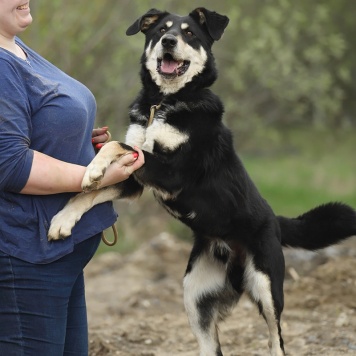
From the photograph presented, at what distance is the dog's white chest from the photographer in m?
4.22

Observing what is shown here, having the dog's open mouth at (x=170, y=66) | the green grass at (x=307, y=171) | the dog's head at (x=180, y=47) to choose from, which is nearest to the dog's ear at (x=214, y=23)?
the dog's head at (x=180, y=47)

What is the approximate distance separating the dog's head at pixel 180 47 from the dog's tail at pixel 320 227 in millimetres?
1049

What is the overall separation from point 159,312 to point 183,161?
3.03 metres

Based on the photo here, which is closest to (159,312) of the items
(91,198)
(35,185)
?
(91,198)

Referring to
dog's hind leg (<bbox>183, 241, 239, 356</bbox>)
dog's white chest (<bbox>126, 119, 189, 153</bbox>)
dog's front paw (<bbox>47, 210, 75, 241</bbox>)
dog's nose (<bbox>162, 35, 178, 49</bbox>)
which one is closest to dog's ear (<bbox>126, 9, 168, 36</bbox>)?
dog's nose (<bbox>162, 35, 178, 49</bbox>)

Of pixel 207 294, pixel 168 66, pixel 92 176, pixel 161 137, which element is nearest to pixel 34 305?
pixel 92 176

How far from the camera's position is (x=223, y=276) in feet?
15.2

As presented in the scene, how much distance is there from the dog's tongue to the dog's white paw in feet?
3.59

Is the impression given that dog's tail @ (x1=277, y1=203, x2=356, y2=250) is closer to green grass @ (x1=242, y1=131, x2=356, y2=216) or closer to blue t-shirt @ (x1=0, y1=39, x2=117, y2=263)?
blue t-shirt @ (x1=0, y1=39, x2=117, y2=263)

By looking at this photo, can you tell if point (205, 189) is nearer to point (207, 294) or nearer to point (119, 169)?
point (207, 294)

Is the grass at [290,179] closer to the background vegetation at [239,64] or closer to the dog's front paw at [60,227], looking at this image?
the background vegetation at [239,64]

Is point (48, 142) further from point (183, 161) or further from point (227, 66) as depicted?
point (227, 66)

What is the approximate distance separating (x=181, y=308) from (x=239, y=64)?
5.27 metres

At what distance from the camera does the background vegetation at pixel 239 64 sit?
9.98m
